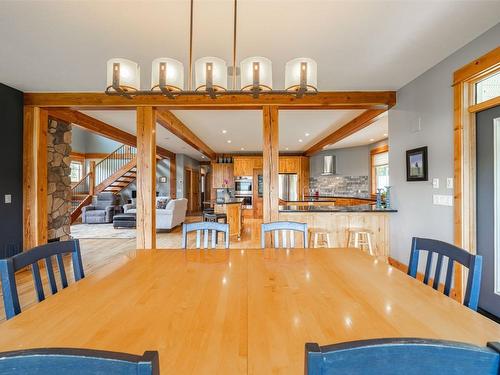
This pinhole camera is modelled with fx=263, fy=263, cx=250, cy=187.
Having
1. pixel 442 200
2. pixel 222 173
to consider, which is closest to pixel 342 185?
pixel 222 173

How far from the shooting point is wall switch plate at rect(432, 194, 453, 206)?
2.85m

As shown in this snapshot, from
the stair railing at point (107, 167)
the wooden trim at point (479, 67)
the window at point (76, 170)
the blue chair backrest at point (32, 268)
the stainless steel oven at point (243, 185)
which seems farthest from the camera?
the window at point (76, 170)

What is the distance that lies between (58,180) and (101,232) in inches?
118

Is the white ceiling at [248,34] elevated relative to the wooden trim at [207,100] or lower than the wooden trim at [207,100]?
elevated

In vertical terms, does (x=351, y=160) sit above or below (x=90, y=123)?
below

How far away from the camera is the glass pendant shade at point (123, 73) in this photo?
1.75 meters

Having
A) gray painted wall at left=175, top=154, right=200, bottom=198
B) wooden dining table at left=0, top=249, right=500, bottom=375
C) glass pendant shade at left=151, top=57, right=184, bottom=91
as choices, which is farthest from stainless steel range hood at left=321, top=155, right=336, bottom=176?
glass pendant shade at left=151, top=57, right=184, bottom=91

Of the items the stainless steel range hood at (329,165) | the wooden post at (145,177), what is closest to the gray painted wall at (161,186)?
the stainless steel range hood at (329,165)

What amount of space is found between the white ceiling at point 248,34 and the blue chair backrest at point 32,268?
1.83m

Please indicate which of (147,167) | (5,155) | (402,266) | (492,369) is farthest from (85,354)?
(5,155)

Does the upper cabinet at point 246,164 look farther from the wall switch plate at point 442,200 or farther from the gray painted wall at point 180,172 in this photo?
the wall switch plate at point 442,200

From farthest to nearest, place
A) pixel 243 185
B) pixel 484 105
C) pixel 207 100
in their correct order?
pixel 243 185 → pixel 207 100 → pixel 484 105

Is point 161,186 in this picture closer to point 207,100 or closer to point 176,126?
point 176,126

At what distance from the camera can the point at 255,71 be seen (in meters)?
1.75
